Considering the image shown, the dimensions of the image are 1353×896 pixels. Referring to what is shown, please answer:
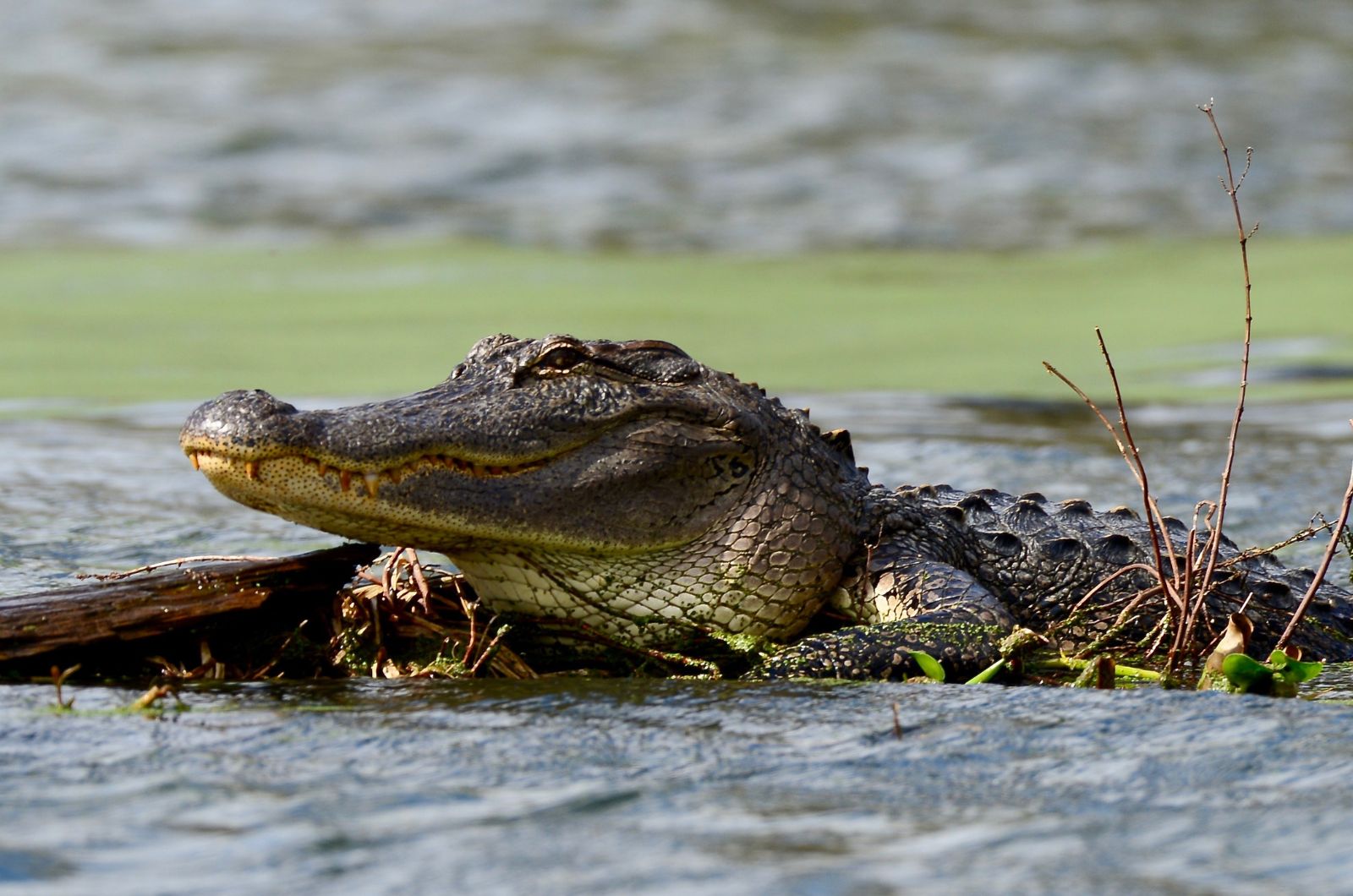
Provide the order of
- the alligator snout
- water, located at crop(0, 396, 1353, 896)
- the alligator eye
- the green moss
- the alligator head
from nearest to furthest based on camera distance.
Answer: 1. water, located at crop(0, 396, 1353, 896)
2. the alligator snout
3. the alligator head
4. the alligator eye
5. the green moss

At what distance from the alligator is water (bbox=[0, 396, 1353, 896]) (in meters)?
0.36

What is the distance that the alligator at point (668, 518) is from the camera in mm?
4168

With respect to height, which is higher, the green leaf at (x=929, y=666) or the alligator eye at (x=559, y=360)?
the alligator eye at (x=559, y=360)

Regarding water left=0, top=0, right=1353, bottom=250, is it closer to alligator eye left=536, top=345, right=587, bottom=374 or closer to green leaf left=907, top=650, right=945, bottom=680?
alligator eye left=536, top=345, right=587, bottom=374

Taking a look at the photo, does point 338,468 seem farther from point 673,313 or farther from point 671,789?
point 673,313

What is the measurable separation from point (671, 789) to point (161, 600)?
1.58 metres

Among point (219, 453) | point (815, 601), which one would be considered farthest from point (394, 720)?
point (815, 601)

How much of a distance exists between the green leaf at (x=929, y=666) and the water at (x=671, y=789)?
17 centimetres

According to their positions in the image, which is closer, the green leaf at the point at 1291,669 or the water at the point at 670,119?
the green leaf at the point at 1291,669

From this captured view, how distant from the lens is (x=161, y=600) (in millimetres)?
4297

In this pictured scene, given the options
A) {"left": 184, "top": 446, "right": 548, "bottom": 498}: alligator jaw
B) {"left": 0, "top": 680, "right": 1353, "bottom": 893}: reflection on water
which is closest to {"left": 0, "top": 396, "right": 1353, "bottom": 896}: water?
{"left": 0, "top": 680, "right": 1353, "bottom": 893}: reflection on water

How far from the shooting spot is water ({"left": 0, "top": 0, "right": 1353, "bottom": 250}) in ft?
65.7

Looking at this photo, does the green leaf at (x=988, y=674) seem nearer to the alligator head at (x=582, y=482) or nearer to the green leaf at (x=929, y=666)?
the green leaf at (x=929, y=666)

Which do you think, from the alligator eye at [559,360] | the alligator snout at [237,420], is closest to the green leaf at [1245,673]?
the alligator eye at [559,360]
